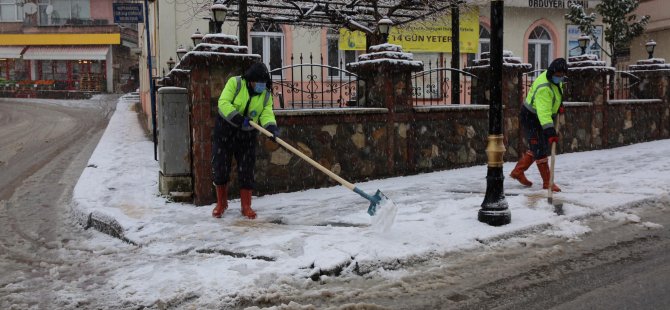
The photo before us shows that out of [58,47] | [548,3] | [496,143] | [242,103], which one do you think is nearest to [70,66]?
[58,47]

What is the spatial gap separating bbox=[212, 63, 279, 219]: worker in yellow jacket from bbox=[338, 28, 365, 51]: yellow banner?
13207 millimetres

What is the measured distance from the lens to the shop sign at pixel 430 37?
64.9 feet

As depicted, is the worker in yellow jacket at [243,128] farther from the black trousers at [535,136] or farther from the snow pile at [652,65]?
the snow pile at [652,65]

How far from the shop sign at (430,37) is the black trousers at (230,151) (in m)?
13.3

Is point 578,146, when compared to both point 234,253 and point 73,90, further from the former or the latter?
point 73,90

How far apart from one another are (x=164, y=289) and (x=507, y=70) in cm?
795

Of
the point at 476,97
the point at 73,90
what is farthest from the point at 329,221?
the point at 73,90

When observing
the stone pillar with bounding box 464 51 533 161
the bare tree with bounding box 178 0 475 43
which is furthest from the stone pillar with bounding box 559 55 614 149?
the bare tree with bounding box 178 0 475 43

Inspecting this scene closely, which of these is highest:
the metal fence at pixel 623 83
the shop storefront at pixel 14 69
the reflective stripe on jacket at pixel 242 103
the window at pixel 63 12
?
the window at pixel 63 12

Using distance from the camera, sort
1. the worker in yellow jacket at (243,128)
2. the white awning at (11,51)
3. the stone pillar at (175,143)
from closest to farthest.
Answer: the worker in yellow jacket at (243,128)
the stone pillar at (175,143)
the white awning at (11,51)

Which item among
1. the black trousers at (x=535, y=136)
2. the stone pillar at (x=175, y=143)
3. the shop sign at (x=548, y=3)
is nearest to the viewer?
the stone pillar at (x=175, y=143)

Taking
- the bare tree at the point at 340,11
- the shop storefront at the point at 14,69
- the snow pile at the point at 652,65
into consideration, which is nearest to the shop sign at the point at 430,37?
the bare tree at the point at 340,11

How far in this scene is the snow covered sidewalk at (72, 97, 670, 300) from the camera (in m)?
4.76

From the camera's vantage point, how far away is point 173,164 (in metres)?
7.58
